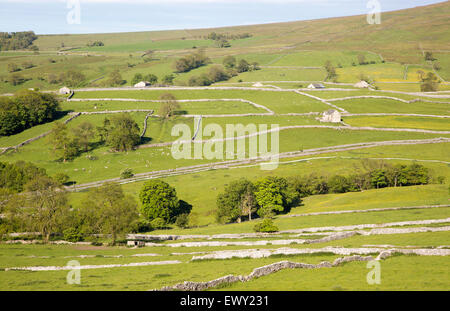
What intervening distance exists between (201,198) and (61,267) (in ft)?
121

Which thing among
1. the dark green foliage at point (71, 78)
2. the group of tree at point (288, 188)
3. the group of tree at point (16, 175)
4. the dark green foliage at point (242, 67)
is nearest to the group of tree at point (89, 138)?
the group of tree at point (16, 175)

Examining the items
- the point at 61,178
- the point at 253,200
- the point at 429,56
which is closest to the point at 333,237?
the point at 253,200

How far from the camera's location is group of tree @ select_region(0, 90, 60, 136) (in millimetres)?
111312

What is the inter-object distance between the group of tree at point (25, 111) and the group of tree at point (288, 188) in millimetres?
79302

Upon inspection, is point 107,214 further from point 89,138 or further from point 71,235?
point 89,138

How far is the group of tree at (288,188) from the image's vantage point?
6144 centimetres

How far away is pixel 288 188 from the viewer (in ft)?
217

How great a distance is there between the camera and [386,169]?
227 feet

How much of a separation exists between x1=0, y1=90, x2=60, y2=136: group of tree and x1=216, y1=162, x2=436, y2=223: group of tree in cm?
7930

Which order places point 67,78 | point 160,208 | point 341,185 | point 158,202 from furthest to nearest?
1. point 67,78
2. point 341,185
3. point 158,202
4. point 160,208

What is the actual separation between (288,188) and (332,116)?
181 ft
